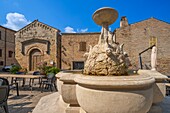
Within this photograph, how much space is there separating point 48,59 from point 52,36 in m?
3.28

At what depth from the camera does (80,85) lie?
2.03 metres

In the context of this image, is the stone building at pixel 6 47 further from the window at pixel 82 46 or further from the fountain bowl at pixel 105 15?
the fountain bowl at pixel 105 15

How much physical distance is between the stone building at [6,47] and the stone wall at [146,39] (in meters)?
19.2

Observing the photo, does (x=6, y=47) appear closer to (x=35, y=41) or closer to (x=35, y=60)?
(x=35, y=41)

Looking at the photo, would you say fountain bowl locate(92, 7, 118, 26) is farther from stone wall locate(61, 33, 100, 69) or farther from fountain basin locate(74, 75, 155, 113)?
stone wall locate(61, 33, 100, 69)

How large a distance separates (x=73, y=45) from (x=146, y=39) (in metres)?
9.45

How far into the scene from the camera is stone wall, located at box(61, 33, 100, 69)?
54.9 ft

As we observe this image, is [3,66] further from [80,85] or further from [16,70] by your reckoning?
[80,85]

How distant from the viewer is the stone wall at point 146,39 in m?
14.1

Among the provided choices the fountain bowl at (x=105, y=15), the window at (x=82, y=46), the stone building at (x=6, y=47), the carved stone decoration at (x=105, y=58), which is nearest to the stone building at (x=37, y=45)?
the window at (x=82, y=46)

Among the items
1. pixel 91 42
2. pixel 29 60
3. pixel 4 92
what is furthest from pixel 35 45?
pixel 4 92

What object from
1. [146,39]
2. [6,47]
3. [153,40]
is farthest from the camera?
[6,47]

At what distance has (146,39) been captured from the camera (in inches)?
573

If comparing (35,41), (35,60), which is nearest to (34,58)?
(35,60)
